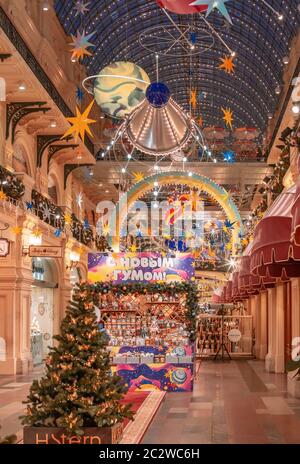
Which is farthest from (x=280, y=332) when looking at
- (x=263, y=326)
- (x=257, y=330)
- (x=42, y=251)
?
(x=257, y=330)

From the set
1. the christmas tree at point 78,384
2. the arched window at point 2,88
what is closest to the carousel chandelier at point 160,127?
the arched window at point 2,88

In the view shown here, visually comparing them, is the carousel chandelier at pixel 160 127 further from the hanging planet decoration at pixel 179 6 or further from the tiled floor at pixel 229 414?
the hanging planet decoration at pixel 179 6

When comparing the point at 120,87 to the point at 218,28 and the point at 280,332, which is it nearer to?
Answer: the point at 280,332

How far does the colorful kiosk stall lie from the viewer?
17781 mm

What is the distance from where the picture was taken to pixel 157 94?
586 inches

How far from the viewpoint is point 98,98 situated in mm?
15516

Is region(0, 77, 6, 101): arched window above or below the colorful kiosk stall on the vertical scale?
above

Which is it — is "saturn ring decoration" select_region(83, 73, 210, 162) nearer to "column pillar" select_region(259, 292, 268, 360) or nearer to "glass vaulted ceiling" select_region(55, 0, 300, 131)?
"column pillar" select_region(259, 292, 268, 360)

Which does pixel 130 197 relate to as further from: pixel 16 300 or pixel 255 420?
pixel 255 420

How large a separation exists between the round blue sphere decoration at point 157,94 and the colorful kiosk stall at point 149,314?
5027 mm

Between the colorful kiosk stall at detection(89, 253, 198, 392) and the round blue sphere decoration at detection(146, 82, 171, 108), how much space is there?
5027 millimetres

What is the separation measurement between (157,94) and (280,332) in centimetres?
1005

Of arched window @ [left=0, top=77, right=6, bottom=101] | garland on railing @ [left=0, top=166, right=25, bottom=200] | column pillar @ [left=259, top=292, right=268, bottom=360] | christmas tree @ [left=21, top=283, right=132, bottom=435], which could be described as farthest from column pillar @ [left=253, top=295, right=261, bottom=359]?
christmas tree @ [left=21, top=283, right=132, bottom=435]

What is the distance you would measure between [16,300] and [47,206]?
466cm
